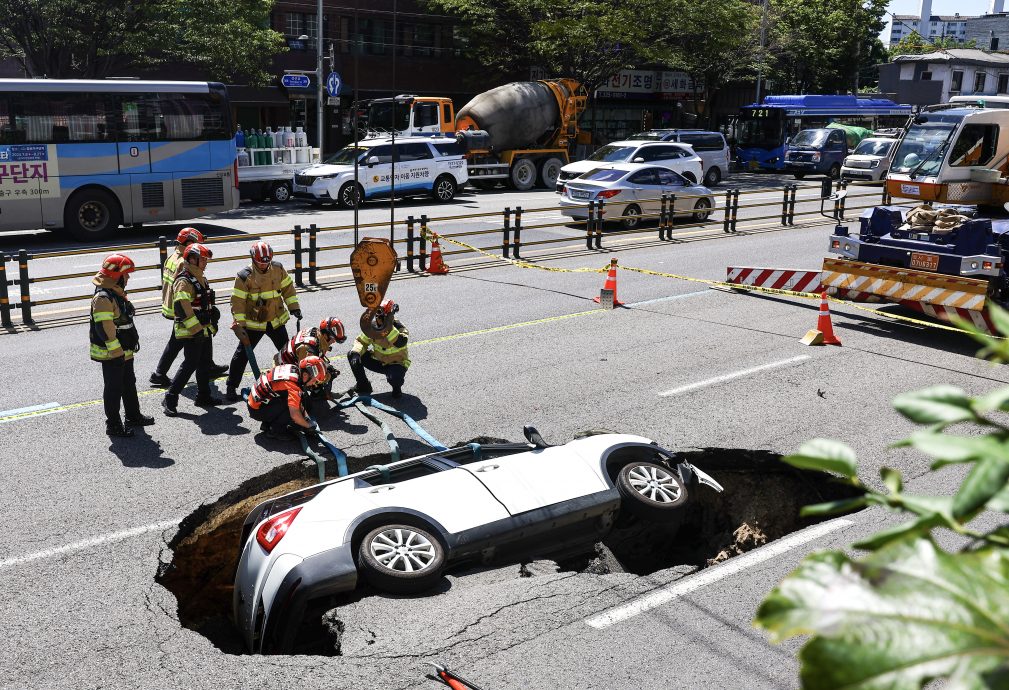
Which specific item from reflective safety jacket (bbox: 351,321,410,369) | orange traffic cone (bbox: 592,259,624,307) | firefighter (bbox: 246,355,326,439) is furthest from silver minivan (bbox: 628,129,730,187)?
firefighter (bbox: 246,355,326,439)

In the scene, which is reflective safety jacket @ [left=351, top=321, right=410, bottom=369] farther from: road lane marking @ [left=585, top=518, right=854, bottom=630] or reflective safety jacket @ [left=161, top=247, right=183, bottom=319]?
road lane marking @ [left=585, top=518, right=854, bottom=630]

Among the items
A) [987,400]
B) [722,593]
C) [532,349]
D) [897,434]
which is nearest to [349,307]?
[532,349]

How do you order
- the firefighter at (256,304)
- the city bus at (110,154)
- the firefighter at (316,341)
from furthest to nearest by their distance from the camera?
1. the city bus at (110,154)
2. the firefighter at (256,304)
3. the firefighter at (316,341)

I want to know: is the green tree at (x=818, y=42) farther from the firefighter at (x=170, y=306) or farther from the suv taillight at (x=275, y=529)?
the suv taillight at (x=275, y=529)

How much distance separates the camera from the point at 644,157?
94.3 feet

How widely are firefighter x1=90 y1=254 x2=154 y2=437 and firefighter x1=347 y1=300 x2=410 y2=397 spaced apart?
7.31ft

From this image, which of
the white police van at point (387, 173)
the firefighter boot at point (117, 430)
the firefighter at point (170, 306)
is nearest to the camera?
the firefighter boot at point (117, 430)

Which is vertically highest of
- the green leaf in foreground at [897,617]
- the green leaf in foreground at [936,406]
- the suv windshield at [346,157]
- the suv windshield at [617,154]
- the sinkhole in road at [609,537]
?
the green leaf in foreground at [936,406]

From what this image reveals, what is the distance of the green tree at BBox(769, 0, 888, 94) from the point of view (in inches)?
2130

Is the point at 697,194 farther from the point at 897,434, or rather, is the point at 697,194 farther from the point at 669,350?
the point at 897,434

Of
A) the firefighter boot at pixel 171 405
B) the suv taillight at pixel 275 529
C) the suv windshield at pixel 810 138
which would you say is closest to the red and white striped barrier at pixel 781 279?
the firefighter boot at pixel 171 405

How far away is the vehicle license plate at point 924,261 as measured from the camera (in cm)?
1384

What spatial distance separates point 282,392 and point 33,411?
9.83 feet

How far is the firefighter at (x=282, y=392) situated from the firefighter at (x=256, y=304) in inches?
55.6
